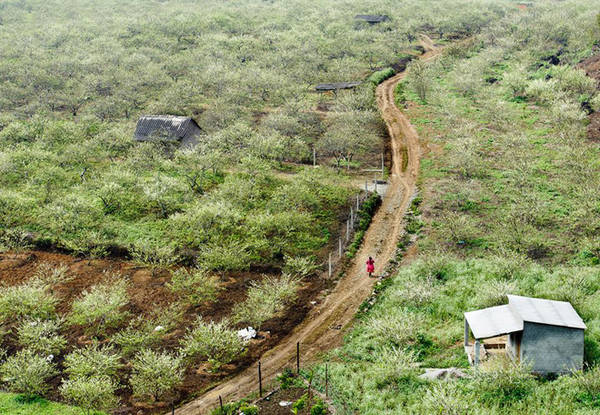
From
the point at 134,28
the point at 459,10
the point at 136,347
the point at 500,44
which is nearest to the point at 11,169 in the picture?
the point at 136,347

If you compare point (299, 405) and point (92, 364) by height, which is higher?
point (92, 364)

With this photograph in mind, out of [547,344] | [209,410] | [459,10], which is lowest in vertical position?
[209,410]

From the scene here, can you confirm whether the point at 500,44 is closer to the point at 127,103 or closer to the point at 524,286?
the point at 127,103

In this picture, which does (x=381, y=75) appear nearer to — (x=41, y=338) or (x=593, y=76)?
(x=593, y=76)

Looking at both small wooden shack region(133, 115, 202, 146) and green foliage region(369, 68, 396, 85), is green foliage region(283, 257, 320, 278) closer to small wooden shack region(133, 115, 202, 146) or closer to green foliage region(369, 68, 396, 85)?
small wooden shack region(133, 115, 202, 146)

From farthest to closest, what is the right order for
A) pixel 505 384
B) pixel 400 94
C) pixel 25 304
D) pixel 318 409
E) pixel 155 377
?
pixel 400 94 → pixel 25 304 → pixel 155 377 → pixel 318 409 → pixel 505 384

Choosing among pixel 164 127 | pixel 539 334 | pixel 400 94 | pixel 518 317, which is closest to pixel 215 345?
pixel 518 317

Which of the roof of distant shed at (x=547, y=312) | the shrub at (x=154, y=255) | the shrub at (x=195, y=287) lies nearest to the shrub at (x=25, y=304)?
the shrub at (x=154, y=255)
